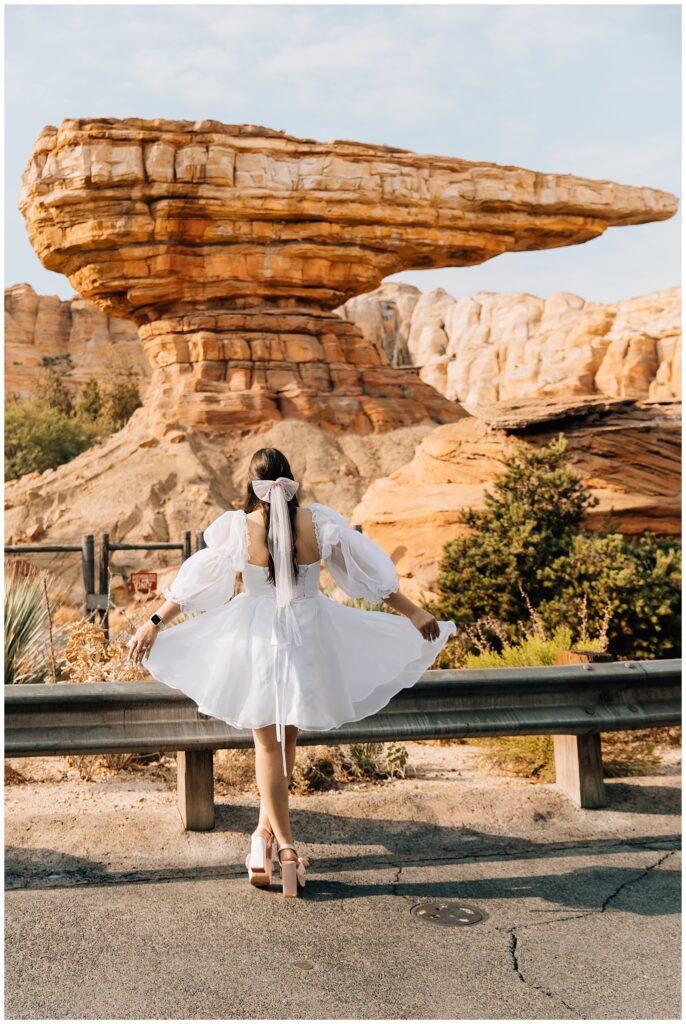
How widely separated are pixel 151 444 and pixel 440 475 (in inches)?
477

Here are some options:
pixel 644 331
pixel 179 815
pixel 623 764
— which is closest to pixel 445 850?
pixel 179 815

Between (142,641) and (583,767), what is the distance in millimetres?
2520

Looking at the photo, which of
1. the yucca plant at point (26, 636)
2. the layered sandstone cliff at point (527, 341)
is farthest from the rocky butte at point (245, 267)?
the yucca plant at point (26, 636)

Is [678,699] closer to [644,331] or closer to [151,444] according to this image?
[151,444]

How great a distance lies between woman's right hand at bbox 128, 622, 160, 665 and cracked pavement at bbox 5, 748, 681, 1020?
978 mm

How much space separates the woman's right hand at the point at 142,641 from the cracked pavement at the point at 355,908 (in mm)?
978

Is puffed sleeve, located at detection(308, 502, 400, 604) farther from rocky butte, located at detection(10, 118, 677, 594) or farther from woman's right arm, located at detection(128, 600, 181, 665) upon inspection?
rocky butte, located at detection(10, 118, 677, 594)

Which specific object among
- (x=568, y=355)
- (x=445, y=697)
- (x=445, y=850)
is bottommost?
(x=445, y=850)

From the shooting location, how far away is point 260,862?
4.15m

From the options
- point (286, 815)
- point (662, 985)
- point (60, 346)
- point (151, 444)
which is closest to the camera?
point (662, 985)

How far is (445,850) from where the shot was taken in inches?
188

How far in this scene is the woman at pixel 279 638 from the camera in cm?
420

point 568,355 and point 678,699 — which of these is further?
point 568,355

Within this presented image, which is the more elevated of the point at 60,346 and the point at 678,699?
the point at 60,346
